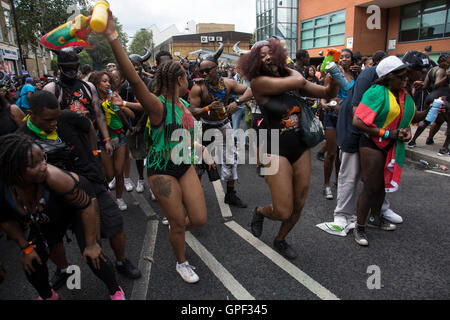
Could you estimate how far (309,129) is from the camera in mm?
2768

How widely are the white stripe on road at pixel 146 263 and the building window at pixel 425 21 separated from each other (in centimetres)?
1899

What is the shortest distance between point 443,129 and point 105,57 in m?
63.4

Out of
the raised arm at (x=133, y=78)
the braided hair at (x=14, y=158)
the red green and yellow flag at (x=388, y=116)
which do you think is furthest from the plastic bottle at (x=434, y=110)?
the braided hair at (x=14, y=158)

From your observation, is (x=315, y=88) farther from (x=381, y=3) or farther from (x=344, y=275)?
(x=381, y=3)

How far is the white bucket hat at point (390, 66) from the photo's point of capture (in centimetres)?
282

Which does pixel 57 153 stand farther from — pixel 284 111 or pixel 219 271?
pixel 284 111

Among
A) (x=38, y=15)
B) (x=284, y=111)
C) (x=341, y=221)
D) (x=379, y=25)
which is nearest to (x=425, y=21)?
(x=379, y=25)

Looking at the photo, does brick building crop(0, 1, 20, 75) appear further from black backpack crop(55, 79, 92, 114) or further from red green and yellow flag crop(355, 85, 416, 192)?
red green and yellow flag crop(355, 85, 416, 192)

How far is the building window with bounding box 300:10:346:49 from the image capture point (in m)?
20.6

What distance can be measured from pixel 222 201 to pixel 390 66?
286cm

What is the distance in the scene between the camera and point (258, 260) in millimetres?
3043

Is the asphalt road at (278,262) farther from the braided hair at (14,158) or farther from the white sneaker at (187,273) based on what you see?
the braided hair at (14,158)

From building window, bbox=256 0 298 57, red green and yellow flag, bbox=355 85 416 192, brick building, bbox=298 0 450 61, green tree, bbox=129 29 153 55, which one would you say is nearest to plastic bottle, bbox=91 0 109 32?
red green and yellow flag, bbox=355 85 416 192
